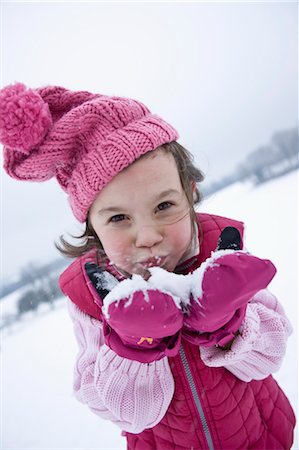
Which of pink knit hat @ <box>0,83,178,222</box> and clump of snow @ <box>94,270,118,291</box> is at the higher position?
pink knit hat @ <box>0,83,178,222</box>

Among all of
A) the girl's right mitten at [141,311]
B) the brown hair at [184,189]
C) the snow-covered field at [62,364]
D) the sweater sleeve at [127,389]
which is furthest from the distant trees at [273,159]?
the girl's right mitten at [141,311]

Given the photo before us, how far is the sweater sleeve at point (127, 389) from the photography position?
665 millimetres

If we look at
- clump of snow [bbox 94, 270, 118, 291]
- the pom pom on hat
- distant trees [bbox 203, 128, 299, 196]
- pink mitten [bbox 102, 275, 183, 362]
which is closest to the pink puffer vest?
clump of snow [bbox 94, 270, 118, 291]

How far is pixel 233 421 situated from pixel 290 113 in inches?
165

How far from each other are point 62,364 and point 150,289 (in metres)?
1.38

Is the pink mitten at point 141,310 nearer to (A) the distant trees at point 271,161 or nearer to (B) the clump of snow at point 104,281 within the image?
(B) the clump of snow at point 104,281

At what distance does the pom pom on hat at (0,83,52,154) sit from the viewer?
24.9 inches

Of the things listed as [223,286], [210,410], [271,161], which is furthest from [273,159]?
[223,286]

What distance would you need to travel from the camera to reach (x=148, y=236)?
57 centimetres

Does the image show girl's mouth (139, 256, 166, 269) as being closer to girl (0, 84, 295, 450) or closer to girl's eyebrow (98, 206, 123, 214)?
girl (0, 84, 295, 450)

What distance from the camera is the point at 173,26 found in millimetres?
3875

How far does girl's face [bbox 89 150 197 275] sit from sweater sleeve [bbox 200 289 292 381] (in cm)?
19

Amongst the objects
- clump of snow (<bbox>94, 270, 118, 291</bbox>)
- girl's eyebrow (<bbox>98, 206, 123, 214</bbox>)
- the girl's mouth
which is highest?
girl's eyebrow (<bbox>98, 206, 123, 214</bbox>)

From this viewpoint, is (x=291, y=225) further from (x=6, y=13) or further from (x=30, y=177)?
(x=6, y=13)
